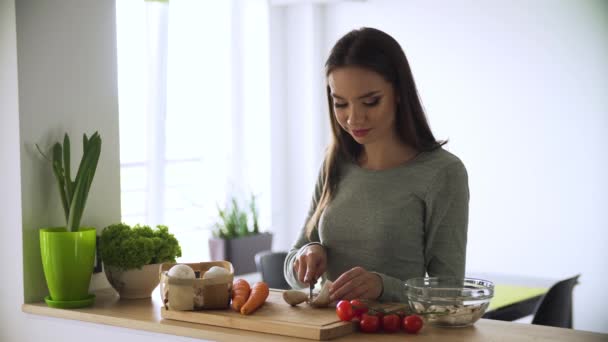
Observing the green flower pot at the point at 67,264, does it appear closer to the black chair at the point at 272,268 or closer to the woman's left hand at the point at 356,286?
the woman's left hand at the point at 356,286

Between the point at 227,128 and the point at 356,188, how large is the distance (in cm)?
454

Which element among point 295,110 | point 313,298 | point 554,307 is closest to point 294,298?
point 313,298

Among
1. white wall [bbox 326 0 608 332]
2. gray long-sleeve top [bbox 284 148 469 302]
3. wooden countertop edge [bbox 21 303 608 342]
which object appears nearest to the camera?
wooden countertop edge [bbox 21 303 608 342]

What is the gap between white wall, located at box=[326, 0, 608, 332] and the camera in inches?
219

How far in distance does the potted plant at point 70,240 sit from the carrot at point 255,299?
0.53 meters

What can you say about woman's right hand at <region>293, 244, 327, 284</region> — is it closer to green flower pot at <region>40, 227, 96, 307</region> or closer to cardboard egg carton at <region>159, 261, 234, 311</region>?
cardboard egg carton at <region>159, 261, 234, 311</region>

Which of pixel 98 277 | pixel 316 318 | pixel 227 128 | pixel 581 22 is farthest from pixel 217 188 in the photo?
pixel 316 318

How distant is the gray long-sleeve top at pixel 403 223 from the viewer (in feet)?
6.63

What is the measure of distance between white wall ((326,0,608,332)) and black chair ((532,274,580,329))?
2.15m

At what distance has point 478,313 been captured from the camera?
1.79 m

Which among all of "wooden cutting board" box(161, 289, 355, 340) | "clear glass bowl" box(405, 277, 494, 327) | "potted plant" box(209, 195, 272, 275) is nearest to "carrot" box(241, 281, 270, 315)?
"wooden cutting board" box(161, 289, 355, 340)

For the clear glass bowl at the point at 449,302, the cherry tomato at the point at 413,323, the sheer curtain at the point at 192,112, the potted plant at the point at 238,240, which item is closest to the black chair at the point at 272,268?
the potted plant at the point at 238,240

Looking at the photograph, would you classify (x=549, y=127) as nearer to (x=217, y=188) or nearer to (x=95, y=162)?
(x=217, y=188)

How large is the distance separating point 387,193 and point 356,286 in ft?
0.99
